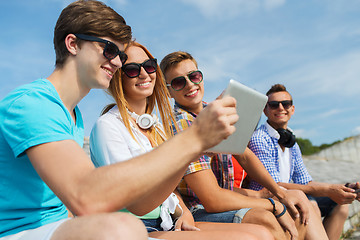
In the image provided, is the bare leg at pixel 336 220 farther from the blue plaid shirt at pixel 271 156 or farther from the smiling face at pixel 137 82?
the smiling face at pixel 137 82

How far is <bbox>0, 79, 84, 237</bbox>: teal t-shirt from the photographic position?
50.9 inches

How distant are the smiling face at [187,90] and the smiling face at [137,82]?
58 centimetres

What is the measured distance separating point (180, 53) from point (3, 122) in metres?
2.06

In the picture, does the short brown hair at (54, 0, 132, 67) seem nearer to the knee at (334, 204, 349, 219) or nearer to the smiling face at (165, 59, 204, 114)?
the smiling face at (165, 59, 204, 114)

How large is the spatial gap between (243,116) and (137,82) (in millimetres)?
1145

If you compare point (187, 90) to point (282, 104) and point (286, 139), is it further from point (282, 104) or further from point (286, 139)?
point (282, 104)

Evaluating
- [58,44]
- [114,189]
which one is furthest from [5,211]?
[58,44]

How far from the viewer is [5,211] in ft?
4.68

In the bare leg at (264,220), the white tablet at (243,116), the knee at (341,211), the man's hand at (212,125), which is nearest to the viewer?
the man's hand at (212,125)

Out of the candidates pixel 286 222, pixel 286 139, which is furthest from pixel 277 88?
pixel 286 222

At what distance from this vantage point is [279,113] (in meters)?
4.71

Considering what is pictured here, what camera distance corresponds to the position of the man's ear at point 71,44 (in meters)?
1.74

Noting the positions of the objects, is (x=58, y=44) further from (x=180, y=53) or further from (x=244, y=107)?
(x=180, y=53)

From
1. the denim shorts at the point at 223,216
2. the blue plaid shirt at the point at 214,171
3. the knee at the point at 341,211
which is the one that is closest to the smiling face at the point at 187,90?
the blue plaid shirt at the point at 214,171
